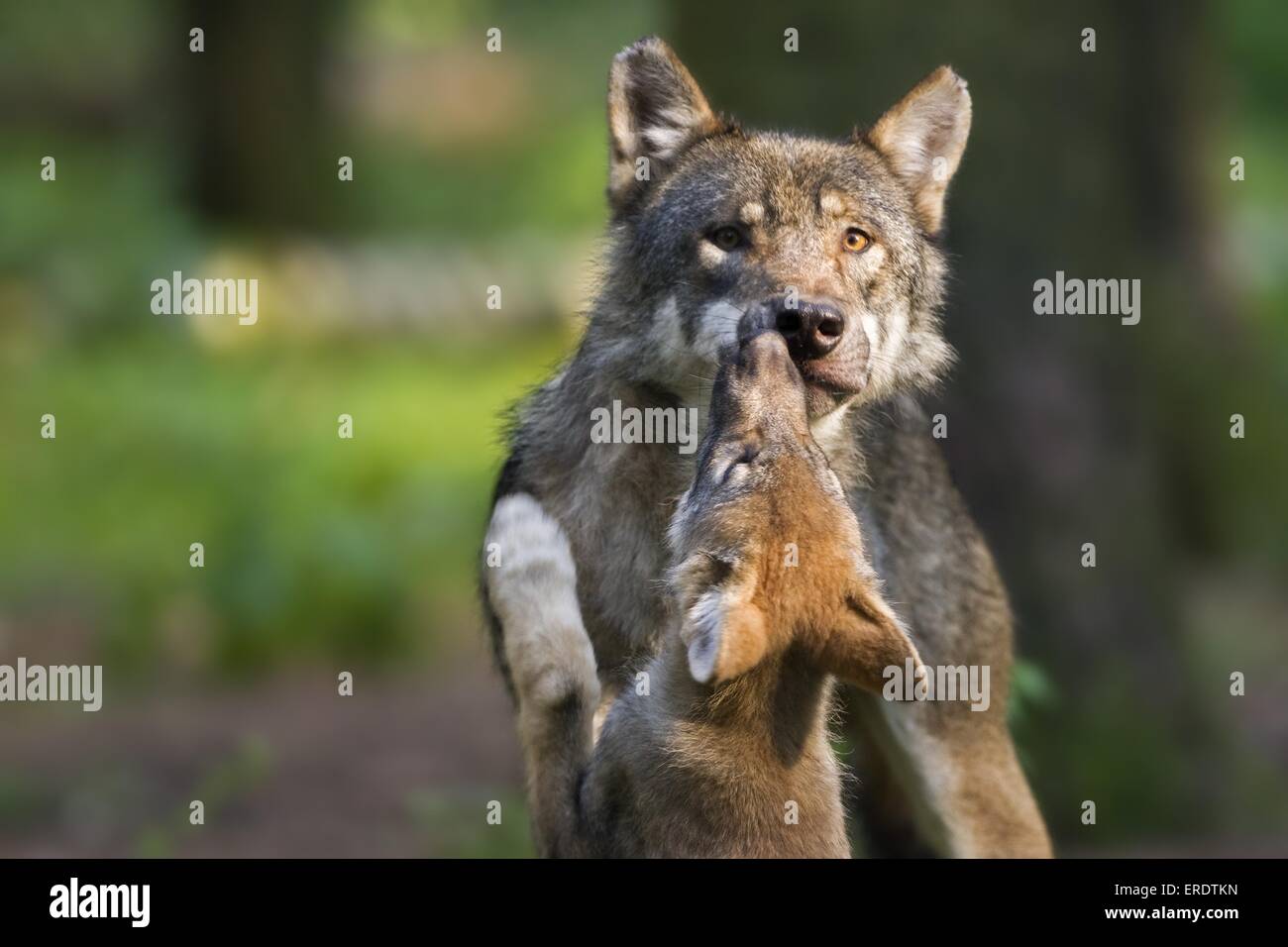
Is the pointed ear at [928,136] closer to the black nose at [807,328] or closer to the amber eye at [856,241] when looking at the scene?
the amber eye at [856,241]

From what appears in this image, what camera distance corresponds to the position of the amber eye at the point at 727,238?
673 cm

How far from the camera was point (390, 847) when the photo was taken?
1104cm

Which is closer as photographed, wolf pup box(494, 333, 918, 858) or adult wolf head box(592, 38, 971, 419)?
wolf pup box(494, 333, 918, 858)

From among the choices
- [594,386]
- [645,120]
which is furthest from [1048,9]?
[594,386]

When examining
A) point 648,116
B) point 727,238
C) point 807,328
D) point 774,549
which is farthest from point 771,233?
point 774,549

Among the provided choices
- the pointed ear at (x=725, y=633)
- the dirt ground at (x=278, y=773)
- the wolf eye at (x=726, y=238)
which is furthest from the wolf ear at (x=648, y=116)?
the dirt ground at (x=278, y=773)

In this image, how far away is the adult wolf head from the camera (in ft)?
21.2

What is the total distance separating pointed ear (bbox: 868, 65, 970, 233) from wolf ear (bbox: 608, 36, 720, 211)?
0.70 meters

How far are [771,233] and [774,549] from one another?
5.35 ft

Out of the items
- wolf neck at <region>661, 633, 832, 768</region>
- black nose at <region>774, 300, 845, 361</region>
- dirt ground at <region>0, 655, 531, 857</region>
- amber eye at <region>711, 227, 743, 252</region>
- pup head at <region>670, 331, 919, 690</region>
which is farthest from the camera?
dirt ground at <region>0, 655, 531, 857</region>

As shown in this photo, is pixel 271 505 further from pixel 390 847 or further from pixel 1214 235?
pixel 1214 235

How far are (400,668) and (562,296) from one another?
10322 millimetres

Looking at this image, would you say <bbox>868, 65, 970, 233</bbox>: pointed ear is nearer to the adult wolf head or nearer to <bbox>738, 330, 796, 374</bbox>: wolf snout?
the adult wolf head

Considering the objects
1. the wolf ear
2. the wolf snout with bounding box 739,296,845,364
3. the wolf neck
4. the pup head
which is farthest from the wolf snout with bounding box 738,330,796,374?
the wolf ear
